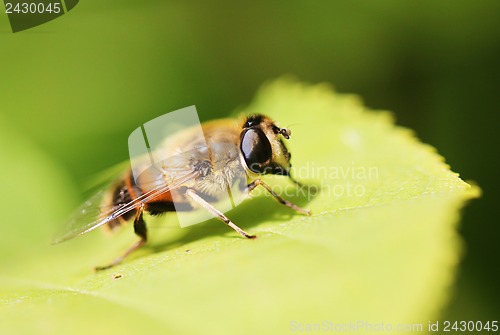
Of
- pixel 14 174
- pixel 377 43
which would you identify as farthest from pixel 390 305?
pixel 377 43

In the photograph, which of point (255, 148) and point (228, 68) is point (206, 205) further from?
point (228, 68)

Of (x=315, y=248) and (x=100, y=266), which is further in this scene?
(x=100, y=266)

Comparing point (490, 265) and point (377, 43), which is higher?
point (377, 43)

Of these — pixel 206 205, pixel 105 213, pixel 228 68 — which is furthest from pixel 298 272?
pixel 228 68

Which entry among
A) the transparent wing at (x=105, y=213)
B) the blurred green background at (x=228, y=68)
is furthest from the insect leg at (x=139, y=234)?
the blurred green background at (x=228, y=68)

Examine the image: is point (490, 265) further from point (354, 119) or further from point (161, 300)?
point (161, 300)

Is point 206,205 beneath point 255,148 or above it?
beneath
